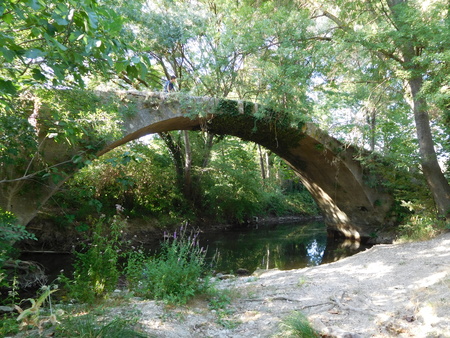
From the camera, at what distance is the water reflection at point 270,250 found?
7336 mm

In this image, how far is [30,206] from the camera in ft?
19.0

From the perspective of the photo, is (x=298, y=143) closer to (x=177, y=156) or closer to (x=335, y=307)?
(x=177, y=156)

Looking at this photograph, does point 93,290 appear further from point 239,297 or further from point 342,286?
point 342,286

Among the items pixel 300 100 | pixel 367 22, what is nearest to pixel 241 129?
pixel 300 100

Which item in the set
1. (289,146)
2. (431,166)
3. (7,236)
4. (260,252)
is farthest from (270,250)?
(7,236)

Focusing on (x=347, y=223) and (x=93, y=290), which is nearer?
(x=93, y=290)

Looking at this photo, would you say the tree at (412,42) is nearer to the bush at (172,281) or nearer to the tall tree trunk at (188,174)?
the bush at (172,281)

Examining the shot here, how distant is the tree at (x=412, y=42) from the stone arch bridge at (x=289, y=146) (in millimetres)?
2056

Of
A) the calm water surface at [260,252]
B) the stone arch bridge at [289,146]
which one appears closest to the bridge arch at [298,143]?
the stone arch bridge at [289,146]

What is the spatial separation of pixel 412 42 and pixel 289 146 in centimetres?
493

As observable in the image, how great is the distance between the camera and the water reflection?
7.34m

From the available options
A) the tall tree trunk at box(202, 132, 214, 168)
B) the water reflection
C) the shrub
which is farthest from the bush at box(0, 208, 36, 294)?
the tall tree trunk at box(202, 132, 214, 168)

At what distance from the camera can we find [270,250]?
9117 mm

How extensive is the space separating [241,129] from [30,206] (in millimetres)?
5521
